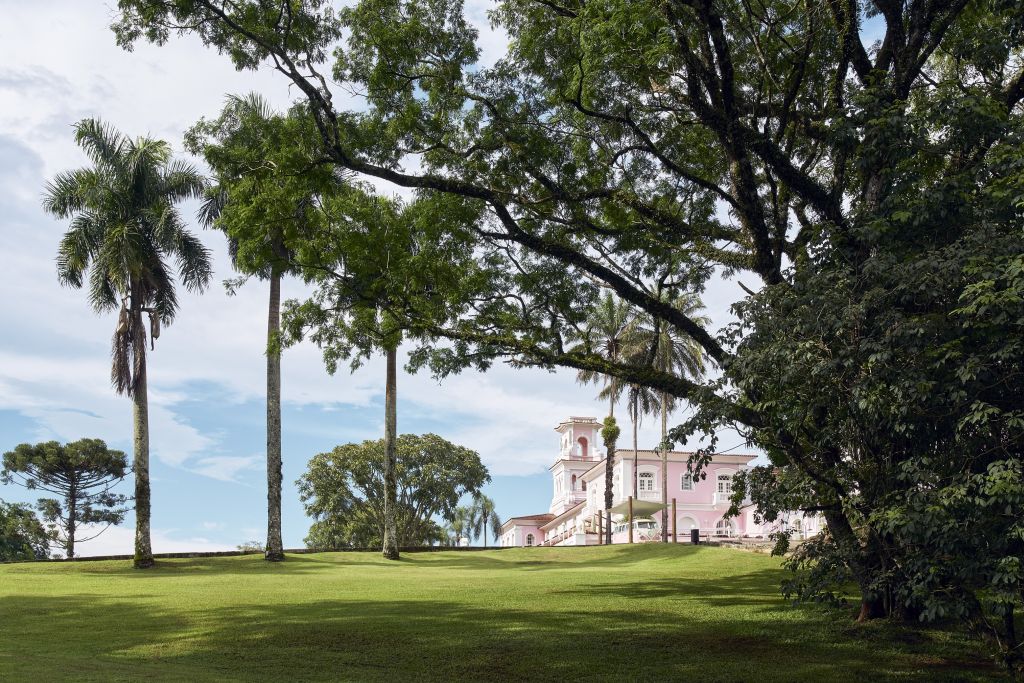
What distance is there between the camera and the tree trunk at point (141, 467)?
101 ft

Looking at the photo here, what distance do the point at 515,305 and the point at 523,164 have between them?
3785mm

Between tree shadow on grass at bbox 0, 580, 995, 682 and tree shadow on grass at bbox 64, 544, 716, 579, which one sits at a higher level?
tree shadow on grass at bbox 0, 580, 995, 682

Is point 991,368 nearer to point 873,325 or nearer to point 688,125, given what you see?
point 873,325

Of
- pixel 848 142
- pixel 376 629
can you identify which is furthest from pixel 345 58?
pixel 376 629

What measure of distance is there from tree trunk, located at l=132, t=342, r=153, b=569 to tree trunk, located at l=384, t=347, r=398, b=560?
27.2ft

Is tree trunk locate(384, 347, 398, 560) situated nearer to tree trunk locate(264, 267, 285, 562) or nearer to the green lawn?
tree trunk locate(264, 267, 285, 562)

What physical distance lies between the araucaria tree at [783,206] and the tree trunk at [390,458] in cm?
1459

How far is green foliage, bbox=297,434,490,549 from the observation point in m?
53.8

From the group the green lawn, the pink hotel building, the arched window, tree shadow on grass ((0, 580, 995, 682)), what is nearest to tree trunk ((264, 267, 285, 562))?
the green lawn

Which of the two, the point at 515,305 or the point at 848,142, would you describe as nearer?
the point at 848,142

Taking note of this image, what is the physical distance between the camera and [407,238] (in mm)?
19500

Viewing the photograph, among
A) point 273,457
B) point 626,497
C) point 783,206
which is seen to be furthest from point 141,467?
point 626,497

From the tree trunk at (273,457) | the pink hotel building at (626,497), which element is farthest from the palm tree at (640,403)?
the tree trunk at (273,457)

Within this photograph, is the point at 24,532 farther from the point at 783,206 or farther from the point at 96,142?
the point at 783,206
